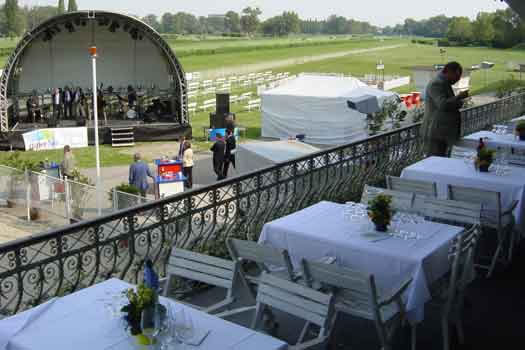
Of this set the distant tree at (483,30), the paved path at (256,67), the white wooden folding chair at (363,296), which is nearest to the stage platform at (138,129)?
the white wooden folding chair at (363,296)

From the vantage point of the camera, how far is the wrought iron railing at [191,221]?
14.1ft

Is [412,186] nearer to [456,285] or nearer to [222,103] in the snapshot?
[456,285]

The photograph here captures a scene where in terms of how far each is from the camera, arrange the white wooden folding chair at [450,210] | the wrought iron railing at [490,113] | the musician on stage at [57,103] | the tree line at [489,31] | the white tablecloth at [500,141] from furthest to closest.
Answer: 1. the tree line at [489,31]
2. the musician on stage at [57,103]
3. the wrought iron railing at [490,113]
4. the white tablecloth at [500,141]
5. the white wooden folding chair at [450,210]

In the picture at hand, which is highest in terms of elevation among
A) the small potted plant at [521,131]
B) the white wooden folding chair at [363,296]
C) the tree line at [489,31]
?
the tree line at [489,31]

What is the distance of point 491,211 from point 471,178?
815 mm

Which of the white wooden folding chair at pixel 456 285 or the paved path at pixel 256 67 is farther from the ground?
the paved path at pixel 256 67

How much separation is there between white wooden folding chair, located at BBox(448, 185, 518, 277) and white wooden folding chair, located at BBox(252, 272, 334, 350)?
9.22 ft

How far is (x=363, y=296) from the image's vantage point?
4289 mm

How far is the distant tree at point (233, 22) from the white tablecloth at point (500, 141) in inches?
6859

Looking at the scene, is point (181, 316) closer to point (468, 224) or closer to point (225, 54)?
point (468, 224)

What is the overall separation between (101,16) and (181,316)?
2319cm

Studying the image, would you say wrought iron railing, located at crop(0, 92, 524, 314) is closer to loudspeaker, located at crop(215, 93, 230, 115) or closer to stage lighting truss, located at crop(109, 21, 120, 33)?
loudspeaker, located at crop(215, 93, 230, 115)

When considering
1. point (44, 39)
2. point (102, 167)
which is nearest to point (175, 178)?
point (102, 167)

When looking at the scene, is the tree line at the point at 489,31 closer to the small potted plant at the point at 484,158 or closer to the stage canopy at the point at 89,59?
the stage canopy at the point at 89,59
